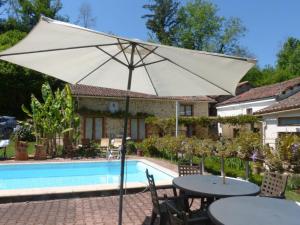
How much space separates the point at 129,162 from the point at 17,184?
5698 mm

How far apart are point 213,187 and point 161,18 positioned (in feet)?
150

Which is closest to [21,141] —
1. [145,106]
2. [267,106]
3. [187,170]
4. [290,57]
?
[187,170]

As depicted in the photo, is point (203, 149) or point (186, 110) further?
point (186, 110)

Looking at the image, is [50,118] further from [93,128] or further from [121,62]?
[121,62]

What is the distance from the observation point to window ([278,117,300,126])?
1576 cm

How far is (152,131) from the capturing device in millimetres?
28359

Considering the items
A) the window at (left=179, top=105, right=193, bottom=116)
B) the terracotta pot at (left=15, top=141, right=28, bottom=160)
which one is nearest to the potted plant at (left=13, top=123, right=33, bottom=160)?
the terracotta pot at (left=15, top=141, right=28, bottom=160)

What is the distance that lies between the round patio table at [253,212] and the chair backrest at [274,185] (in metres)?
1.21

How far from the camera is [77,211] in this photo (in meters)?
7.13

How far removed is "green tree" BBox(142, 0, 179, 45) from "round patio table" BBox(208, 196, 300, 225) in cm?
4449

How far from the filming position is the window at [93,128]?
27688 mm

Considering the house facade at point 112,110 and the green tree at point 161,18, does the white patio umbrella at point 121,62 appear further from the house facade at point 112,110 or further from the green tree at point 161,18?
the green tree at point 161,18

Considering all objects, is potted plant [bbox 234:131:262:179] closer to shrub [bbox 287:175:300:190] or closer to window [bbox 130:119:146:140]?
shrub [bbox 287:175:300:190]

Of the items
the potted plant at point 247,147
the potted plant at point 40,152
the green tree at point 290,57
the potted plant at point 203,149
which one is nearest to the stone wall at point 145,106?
the potted plant at point 40,152
